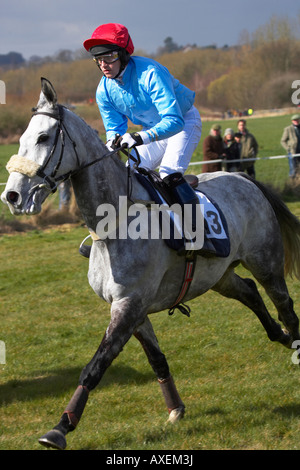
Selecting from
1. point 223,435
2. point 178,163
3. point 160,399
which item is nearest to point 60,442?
point 223,435

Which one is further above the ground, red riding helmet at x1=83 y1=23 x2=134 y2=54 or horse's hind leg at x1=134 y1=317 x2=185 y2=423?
red riding helmet at x1=83 y1=23 x2=134 y2=54

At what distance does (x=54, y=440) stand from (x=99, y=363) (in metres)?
0.50

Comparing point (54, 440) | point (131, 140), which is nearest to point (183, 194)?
point (131, 140)

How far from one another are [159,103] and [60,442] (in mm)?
2175

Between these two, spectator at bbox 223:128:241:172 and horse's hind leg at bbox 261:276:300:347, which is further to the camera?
spectator at bbox 223:128:241:172

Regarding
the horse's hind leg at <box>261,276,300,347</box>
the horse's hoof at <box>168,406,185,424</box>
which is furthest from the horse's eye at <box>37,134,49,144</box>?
the horse's hind leg at <box>261,276,300,347</box>

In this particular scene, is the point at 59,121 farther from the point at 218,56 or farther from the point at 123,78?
the point at 218,56

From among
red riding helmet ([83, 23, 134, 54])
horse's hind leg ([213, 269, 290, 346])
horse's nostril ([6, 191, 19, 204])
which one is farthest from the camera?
horse's hind leg ([213, 269, 290, 346])

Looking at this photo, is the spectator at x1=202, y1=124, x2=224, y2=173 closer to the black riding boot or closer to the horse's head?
the black riding boot

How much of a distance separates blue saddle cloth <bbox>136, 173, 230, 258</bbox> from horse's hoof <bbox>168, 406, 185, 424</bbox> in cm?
115

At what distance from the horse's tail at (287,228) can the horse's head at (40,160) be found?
2.29 metres

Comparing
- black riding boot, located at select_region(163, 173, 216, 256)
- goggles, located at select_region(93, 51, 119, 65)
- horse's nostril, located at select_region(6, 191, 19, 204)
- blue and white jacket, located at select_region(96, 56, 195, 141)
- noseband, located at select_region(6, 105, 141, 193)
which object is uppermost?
goggles, located at select_region(93, 51, 119, 65)

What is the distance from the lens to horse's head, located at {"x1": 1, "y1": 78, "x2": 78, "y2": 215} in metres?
3.25

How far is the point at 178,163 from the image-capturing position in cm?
438
